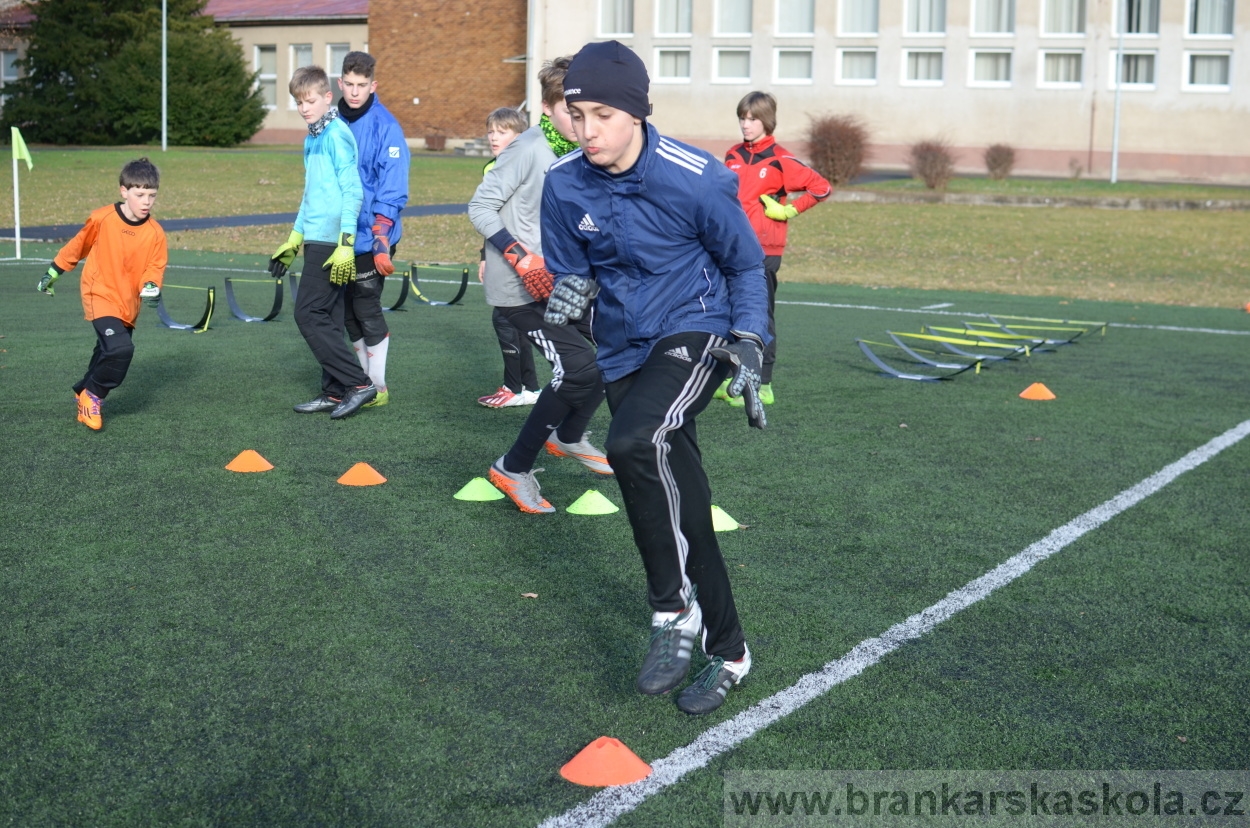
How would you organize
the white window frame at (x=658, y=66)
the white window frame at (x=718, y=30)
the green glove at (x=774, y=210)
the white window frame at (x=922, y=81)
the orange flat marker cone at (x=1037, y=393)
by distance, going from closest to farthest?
the green glove at (x=774, y=210) → the orange flat marker cone at (x=1037, y=393) → the white window frame at (x=922, y=81) → the white window frame at (x=718, y=30) → the white window frame at (x=658, y=66)

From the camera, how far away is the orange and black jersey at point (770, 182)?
867 centimetres

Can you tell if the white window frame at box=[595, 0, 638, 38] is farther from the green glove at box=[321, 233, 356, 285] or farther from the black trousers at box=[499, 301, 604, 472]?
the black trousers at box=[499, 301, 604, 472]

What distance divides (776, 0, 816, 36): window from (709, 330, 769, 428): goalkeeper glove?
4934cm

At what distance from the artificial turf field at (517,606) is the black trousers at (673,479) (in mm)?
335

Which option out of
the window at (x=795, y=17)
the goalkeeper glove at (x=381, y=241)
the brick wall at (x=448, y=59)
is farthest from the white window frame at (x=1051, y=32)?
the goalkeeper glove at (x=381, y=241)

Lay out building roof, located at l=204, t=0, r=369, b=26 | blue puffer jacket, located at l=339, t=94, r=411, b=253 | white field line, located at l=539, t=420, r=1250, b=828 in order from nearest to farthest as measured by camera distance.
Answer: white field line, located at l=539, t=420, r=1250, b=828 < blue puffer jacket, located at l=339, t=94, r=411, b=253 < building roof, located at l=204, t=0, r=369, b=26

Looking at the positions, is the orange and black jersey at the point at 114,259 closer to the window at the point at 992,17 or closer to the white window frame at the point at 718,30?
the window at the point at 992,17

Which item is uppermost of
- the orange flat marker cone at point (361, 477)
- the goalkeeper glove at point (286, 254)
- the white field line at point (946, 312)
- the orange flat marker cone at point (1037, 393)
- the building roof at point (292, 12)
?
the building roof at point (292, 12)

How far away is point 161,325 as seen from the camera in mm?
12008

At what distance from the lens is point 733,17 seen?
51.7 meters

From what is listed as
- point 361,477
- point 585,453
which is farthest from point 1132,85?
point 361,477

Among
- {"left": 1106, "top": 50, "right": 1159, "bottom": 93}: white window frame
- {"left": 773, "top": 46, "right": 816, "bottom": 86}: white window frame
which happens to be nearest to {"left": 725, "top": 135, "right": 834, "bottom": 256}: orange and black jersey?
{"left": 1106, "top": 50, "right": 1159, "bottom": 93}: white window frame

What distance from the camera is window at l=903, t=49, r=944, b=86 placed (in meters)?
49.0

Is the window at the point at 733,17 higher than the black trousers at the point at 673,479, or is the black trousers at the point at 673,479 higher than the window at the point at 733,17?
the window at the point at 733,17
